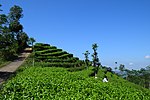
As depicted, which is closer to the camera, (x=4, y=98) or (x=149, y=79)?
(x=4, y=98)

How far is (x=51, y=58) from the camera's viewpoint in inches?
2726

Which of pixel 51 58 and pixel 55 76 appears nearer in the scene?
pixel 55 76

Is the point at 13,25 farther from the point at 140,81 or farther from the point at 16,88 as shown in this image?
the point at 16,88

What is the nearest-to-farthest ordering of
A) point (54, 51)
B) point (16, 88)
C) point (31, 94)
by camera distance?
point (31, 94)
point (16, 88)
point (54, 51)

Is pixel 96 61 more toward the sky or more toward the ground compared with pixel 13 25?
more toward the ground

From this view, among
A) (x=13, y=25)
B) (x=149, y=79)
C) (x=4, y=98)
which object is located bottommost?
(x=4, y=98)

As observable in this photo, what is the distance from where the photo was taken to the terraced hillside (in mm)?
63719

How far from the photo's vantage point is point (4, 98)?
2083cm

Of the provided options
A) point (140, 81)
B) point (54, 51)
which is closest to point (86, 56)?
point (54, 51)

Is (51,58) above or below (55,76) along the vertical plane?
above

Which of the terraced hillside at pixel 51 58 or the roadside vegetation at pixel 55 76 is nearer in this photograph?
the roadside vegetation at pixel 55 76

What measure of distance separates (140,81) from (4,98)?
89.9 m

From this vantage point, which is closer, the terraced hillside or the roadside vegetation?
the roadside vegetation

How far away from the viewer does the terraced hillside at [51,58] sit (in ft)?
209
